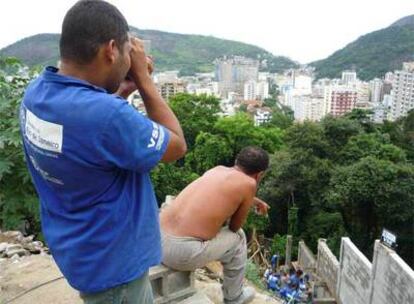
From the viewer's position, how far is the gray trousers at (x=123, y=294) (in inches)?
58.9

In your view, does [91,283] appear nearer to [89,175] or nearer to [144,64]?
[89,175]

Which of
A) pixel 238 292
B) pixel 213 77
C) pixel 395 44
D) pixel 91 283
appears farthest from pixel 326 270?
pixel 213 77

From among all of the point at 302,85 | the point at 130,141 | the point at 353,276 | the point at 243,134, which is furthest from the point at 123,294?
the point at 302,85

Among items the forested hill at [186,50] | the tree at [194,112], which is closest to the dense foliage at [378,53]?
the forested hill at [186,50]

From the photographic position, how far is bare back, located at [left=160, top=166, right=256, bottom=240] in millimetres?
2816

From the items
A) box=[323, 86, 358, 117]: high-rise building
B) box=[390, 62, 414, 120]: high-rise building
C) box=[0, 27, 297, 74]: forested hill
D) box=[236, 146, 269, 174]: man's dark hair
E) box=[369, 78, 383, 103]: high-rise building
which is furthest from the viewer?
box=[0, 27, 297, 74]: forested hill

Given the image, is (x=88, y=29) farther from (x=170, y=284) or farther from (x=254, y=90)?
(x=254, y=90)

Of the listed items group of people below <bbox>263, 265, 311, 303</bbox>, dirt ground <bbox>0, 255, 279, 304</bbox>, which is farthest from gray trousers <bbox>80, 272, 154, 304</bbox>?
group of people below <bbox>263, 265, 311, 303</bbox>

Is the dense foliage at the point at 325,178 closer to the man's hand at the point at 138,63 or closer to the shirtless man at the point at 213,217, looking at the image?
the shirtless man at the point at 213,217

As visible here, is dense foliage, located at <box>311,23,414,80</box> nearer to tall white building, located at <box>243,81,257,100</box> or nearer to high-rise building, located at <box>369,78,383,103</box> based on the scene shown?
high-rise building, located at <box>369,78,383,103</box>

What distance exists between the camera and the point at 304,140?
66.9 ft

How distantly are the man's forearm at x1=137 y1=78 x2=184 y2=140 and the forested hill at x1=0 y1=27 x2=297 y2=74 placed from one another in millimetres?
106641

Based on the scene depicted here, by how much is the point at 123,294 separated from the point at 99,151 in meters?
0.51

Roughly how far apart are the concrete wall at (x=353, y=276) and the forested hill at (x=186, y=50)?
328ft
